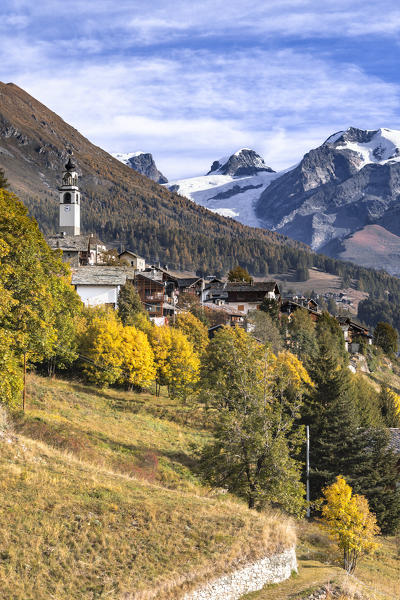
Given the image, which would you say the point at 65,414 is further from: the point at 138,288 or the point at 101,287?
the point at 138,288

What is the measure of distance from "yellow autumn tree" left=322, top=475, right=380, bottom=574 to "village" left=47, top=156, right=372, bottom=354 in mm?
39706

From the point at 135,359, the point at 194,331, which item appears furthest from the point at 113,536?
the point at 194,331

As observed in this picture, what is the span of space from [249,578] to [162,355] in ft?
125

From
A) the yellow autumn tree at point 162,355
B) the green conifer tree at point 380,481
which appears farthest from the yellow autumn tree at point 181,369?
the green conifer tree at point 380,481

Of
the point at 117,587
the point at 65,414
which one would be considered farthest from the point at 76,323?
the point at 117,587

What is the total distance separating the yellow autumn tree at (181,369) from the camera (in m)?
57.0

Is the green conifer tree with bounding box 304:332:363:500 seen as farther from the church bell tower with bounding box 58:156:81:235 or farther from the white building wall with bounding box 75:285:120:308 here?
the church bell tower with bounding box 58:156:81:235

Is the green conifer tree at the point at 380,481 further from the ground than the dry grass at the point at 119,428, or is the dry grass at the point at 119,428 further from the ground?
the dry grass at the point at 119,428

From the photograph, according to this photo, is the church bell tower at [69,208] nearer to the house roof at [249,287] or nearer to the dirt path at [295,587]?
the house roof at [249,287]

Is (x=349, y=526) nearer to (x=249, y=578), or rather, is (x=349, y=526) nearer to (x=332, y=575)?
(x=332, y=575)

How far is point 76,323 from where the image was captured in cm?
5584

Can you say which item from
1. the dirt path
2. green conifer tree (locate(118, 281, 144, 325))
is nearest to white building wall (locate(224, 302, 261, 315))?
green conifer tree (locate(118, 281, 144, 325))

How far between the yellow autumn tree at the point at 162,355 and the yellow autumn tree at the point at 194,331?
10.3 metres

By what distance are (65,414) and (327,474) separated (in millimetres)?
19559
